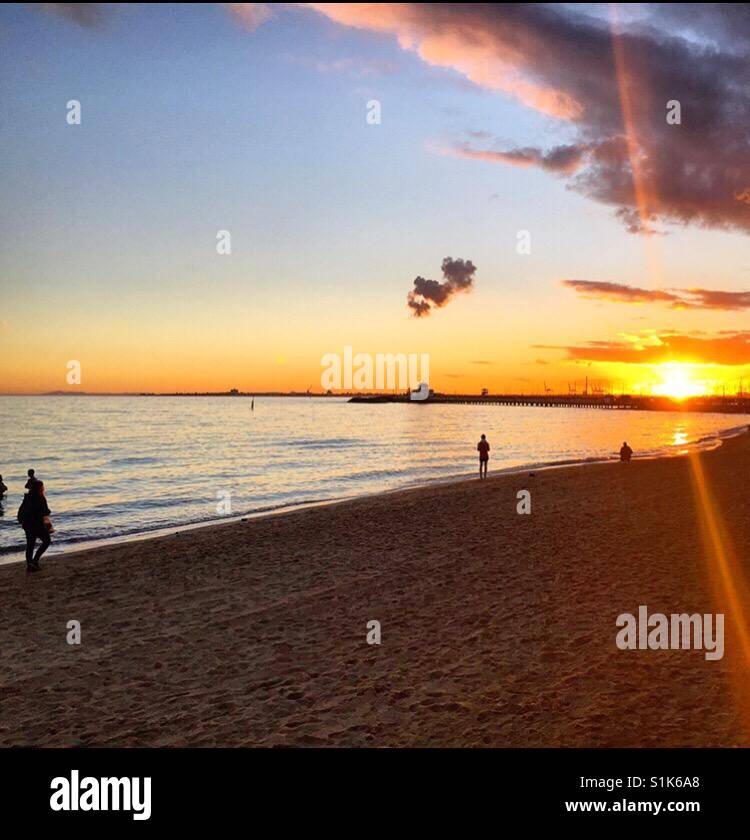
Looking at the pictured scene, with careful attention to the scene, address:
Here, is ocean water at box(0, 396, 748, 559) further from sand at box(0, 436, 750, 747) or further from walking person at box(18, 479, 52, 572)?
sand at box(0, 436, 750, 747)

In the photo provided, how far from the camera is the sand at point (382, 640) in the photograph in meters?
6.97

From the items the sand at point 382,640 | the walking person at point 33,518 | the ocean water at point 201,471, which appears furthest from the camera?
the ocean water at point 201,471

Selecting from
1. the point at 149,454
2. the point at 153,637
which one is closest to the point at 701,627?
the point at 153,637

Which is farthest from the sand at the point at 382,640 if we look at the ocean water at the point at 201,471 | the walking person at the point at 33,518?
the ocean water at the point at 201,471

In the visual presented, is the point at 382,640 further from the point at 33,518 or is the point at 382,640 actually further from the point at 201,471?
the point at 201,471

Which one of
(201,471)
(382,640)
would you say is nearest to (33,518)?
(382,640)

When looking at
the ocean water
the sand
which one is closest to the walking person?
the sand

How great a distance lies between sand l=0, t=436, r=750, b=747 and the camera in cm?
697

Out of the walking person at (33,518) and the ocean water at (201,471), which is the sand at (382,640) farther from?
the ocean water at (201,471)
